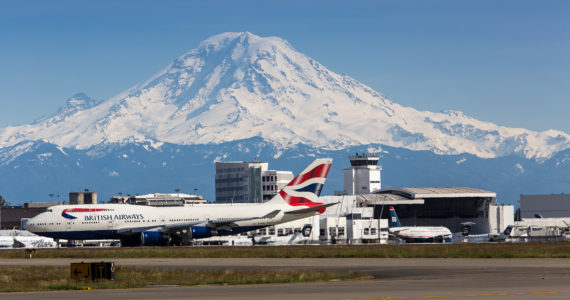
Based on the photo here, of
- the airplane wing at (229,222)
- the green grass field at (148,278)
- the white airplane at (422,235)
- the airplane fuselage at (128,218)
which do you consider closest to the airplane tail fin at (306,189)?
the airplane fuselage at (128,218)

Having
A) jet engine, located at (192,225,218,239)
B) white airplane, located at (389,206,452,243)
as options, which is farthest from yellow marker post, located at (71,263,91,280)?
white airplane, located at (389,206,452,243)

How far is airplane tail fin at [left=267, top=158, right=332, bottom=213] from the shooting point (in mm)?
125688

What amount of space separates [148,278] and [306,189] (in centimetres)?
7492

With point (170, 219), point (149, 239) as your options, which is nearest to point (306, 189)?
point (170, 219)

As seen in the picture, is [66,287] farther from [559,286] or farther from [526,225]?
[526,225]

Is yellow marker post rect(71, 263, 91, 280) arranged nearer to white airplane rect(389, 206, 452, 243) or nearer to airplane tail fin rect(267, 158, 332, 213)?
airplane tail fin rect(267, 158, 332, 213)

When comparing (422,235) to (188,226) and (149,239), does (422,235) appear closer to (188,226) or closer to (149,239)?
(188,226)

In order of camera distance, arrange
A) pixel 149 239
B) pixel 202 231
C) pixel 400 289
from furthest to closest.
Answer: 1. pixel 202 231
2. pixel 149 239
3. pixel 400 289

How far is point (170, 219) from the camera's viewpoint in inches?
4833

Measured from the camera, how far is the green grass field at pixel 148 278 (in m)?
46.8

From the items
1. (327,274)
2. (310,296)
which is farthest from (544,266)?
(310,296)

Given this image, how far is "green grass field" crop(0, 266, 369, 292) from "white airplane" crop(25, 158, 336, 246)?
60.0 meters

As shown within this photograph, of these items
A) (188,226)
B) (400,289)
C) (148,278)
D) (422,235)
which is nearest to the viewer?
(400,289)

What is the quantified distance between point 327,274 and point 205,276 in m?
6.62
